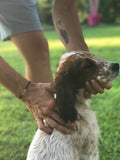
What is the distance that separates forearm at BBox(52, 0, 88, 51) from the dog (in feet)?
2.30

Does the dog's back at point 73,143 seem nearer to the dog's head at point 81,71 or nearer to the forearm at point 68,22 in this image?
the dog's head at point 81,71

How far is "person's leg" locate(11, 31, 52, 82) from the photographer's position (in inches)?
137

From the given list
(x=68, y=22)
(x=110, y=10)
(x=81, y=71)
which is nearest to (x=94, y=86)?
(x=81, y=71)

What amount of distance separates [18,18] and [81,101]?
166cm

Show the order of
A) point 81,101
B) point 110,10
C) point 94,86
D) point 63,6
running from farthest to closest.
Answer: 1. point 110,10
2. point 63,6
3. point 81,101
4. point 94,86

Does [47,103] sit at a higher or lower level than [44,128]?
higher

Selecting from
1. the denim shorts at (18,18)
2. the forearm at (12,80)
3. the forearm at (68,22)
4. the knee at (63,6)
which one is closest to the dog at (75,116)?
the forearm at (12,80)

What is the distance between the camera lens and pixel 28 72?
12.2 ft

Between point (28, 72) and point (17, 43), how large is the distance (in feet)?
1.58

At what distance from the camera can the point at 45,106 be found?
245cm

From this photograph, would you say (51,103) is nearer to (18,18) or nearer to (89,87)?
(89,87)

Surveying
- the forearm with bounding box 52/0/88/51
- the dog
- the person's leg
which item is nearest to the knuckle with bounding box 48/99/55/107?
the dog

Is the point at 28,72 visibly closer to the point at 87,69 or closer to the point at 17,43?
the point at 17,43

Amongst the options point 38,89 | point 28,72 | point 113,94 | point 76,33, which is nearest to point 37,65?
point 28,72
